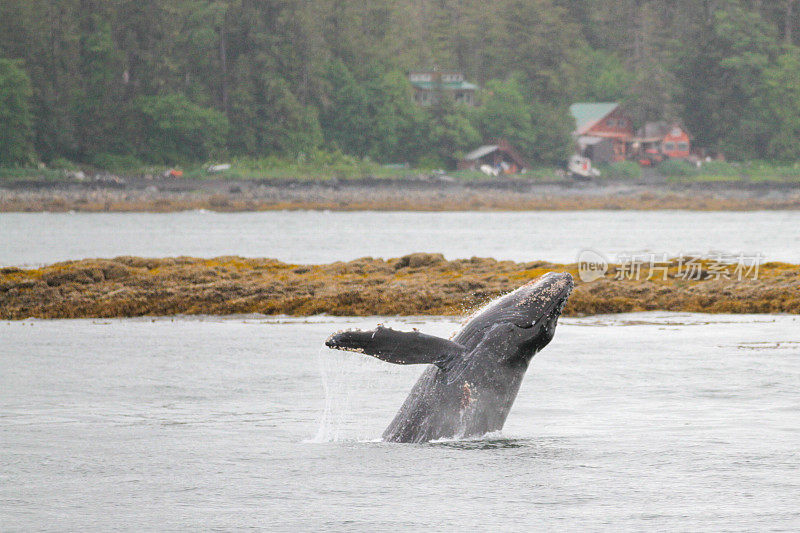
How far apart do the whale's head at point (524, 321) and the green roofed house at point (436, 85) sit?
13137 centimetres

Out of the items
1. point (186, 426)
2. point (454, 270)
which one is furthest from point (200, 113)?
point (186, 426)

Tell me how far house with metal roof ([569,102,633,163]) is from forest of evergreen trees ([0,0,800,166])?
2.85m

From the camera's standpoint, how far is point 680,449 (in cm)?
1412

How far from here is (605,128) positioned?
154375mm

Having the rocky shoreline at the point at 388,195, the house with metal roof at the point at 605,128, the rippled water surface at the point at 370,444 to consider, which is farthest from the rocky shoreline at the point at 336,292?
the house with metal roof at the point at 605,128

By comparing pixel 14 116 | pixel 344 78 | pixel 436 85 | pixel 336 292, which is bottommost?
pixel 336 292

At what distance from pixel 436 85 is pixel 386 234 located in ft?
222

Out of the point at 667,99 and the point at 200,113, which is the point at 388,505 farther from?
the point at 667,99

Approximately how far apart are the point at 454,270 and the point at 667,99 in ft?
421

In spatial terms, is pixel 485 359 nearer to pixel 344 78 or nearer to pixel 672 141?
pixel 344 78

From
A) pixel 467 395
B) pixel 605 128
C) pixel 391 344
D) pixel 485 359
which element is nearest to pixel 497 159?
pixel 605 128

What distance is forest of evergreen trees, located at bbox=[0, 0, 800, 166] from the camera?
385 ft

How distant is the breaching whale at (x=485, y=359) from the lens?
1256 centimetres

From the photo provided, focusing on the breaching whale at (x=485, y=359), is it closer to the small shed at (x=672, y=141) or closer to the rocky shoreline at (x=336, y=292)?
the rocky shoreline at (x=336, y=292)
